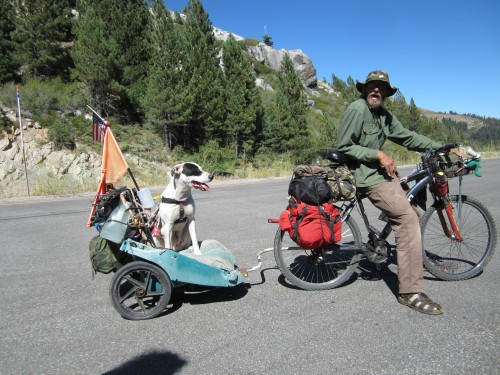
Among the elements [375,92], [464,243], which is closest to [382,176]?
[375,92]

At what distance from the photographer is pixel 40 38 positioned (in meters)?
27.1

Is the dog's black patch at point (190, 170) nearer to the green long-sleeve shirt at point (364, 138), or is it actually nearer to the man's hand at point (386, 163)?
the green long-sleeve shirt at point (364, 138)

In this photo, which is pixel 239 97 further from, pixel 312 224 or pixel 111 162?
pixel 312 224

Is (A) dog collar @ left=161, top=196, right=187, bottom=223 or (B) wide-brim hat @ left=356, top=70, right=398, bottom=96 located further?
(A) dog collar @ left=161, top=196, right=187, bottom=223

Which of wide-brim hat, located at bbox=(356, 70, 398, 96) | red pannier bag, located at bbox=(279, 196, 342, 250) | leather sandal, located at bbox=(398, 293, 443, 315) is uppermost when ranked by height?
wide-brim hat, located at bbox=(356, 70, 398, 96)

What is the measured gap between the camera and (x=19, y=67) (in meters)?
26.9

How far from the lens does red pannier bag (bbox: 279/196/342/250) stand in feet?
10.6

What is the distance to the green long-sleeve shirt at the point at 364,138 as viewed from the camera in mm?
3275

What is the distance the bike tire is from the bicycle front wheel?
2.60 metres

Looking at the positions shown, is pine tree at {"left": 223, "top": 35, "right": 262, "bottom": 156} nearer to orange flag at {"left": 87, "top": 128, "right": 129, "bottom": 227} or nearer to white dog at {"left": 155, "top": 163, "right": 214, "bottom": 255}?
white dog at {"left": 155, "top": 163, "right": 214, "bottom": 255}

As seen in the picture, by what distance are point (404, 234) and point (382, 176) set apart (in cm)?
58

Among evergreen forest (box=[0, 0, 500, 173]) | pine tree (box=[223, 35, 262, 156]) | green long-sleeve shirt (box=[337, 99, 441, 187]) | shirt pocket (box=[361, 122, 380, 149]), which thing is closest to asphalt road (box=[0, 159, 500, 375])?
green long-sleeve shirt (box=[337, 99, 441, 187])

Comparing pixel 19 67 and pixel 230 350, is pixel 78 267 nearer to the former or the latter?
pixel 230 350

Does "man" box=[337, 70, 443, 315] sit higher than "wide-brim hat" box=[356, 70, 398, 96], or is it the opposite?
"wide-brim hat" box=[356, 70, 398, 96]
